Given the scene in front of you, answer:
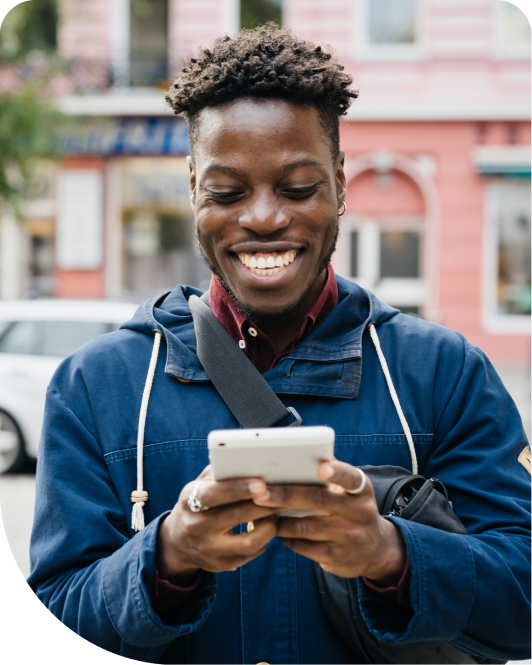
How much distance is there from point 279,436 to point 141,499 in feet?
1.77

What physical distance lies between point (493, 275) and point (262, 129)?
13.7 metres

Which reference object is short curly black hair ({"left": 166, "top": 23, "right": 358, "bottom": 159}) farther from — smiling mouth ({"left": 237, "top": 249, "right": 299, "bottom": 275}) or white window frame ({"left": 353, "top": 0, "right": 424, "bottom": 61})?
white window frame ({"left": 353, "top": 0, "right": 424, "bottom": 61})

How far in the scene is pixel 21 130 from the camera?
10102 mm

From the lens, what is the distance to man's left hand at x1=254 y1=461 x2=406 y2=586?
3.86 feet

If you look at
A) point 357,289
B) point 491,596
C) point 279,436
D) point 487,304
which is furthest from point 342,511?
point 487,304

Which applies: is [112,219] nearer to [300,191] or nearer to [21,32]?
[21,32]

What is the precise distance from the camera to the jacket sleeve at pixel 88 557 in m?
1.38

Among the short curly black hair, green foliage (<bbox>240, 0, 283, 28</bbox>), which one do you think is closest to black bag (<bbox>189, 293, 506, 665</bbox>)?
the short curly black hair

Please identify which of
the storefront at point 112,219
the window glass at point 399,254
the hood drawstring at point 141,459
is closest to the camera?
the hood drawstring at point 141,459

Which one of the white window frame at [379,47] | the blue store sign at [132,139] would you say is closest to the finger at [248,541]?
the blue store sign at [132,139]

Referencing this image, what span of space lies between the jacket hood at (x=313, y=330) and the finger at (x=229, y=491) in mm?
485

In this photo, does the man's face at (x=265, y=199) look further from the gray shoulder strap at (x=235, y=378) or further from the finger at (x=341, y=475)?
the finger at (x=341, y=475)

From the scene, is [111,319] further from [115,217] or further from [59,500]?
[115,217]

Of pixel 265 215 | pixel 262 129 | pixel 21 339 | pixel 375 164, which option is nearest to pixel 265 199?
pixel 265 215
